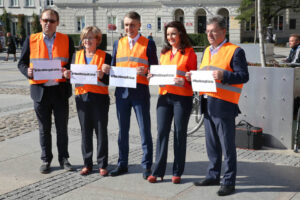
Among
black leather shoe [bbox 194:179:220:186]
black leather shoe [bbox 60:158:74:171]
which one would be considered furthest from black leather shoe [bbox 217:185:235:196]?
black leather shoe [bbox 60:158:74:171]

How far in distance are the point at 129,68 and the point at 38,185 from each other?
179 cm

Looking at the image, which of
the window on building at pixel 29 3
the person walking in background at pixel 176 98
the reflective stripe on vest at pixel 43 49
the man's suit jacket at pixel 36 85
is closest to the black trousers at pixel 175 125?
the person walking in background at pixel 176 98

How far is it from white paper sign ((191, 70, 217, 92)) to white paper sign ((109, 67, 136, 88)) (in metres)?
0.77

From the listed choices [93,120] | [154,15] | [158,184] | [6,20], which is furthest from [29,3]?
[158,184]

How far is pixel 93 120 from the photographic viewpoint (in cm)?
596

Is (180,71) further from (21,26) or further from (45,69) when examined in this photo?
(21,26)

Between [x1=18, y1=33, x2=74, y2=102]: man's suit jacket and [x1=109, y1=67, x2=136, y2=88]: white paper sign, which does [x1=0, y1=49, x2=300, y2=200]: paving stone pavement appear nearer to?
[x1=18, y1=33, x2=74, y2=102]: man's suit jacket

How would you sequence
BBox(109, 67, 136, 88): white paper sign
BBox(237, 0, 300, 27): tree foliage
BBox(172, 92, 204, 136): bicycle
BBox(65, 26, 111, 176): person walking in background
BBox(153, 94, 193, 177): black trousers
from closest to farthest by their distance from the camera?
BBox(153, 94, 193, 177): black trousers → BBox(109, 67, 136, 88): white paper sign → BBox(65, 26, 111, 176): person walking in background → BBox(172, 92, 204, 136): bicycle → BBox(237, 0, 300, 27): tree foliage

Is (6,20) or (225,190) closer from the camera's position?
(225,190)

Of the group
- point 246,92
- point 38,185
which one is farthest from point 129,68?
point 246,92

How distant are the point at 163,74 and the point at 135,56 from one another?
49 centimetres

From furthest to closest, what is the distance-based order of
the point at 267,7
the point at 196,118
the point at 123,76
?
the point at 267,7, the point at 196,118, the point at 123,76

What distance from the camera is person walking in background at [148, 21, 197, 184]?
5367mm

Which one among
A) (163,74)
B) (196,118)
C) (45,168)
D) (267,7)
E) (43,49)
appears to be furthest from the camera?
(267,7)
